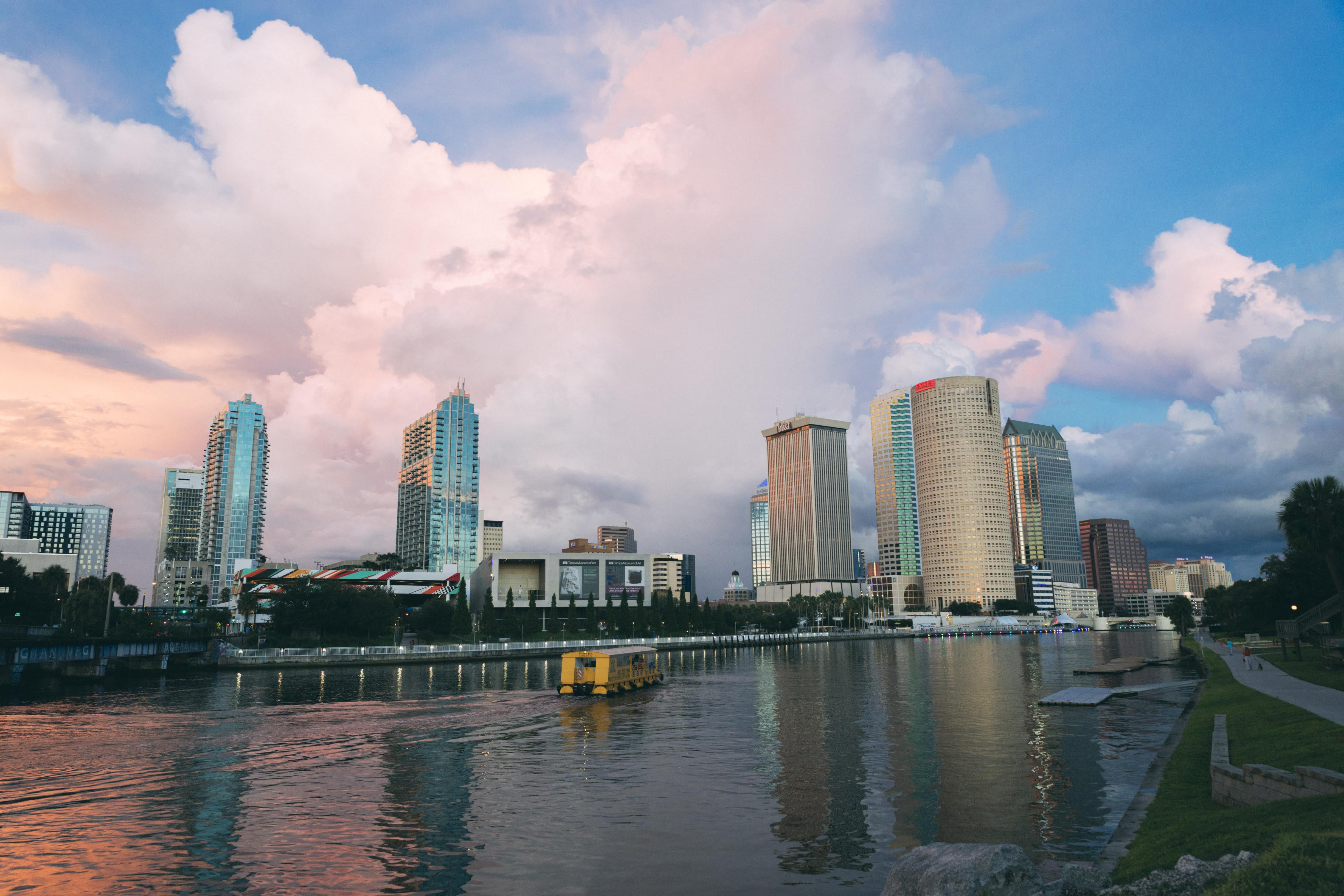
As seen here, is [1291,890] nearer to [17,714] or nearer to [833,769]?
[833,769]

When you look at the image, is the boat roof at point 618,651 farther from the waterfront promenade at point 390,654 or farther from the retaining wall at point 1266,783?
the retaining wall at point 1266,783

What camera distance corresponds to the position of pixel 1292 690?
→ 49.0 metres

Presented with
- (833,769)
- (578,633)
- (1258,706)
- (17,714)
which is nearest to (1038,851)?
(833,769)

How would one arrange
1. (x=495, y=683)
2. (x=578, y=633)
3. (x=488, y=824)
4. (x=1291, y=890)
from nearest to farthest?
(x=1291, y=890), (x=488, y=824), (x=495, y=683), (x=578, y=633)

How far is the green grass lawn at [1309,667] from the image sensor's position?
5275 cm

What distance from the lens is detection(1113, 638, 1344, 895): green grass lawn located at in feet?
57.1

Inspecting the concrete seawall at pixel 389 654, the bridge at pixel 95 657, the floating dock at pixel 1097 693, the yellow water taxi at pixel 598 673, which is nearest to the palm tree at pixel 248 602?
the concrete seawall at pixel 389 654

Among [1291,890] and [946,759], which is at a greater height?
[1291,890]

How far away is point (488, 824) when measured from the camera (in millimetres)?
30172

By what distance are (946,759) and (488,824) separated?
23.9 metres

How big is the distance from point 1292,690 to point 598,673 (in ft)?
172

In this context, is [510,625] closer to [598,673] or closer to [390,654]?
[390,654]

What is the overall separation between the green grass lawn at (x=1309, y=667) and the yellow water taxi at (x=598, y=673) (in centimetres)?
5364

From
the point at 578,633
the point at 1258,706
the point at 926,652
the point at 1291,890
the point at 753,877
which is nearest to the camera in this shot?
the point at 1291,890
